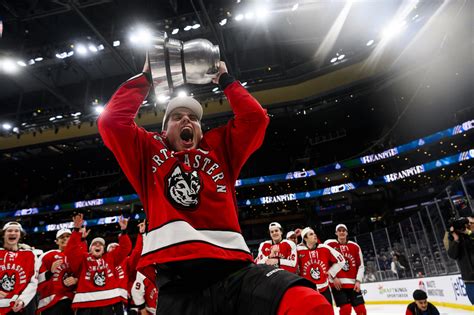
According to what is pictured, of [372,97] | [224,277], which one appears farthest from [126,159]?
[372,97]

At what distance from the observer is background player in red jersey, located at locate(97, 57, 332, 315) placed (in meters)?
1.20

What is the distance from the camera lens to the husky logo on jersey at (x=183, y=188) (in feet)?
4.86

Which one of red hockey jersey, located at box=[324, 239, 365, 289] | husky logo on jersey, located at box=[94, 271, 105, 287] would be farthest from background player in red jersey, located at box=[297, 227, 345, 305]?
husky logo on jersey, located at box=[94, 271, 105, 287]

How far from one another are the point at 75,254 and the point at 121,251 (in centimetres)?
69

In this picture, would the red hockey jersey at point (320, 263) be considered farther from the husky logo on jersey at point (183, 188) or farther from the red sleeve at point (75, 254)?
the husky logo on jersey at point (183, 188)

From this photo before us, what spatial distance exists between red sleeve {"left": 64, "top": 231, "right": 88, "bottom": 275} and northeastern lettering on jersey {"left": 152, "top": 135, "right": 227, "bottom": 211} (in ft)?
10.0

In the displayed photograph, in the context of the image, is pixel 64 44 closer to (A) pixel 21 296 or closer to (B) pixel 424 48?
(A) pixel 21 296

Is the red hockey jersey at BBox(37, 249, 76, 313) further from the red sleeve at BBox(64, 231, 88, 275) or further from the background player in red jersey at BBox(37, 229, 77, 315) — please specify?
the red sleeve at BBox(64, 231, 88, 275)

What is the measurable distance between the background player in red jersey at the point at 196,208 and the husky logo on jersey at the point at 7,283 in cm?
387

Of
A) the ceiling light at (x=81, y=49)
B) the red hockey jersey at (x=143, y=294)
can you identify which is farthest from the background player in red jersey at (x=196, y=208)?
the ceiling light at (x=81, y=49)

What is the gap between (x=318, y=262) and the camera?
6.83 metres

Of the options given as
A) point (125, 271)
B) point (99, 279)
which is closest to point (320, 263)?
point (125, 271)

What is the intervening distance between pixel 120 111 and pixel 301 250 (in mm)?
5887

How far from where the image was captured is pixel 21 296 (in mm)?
4441
